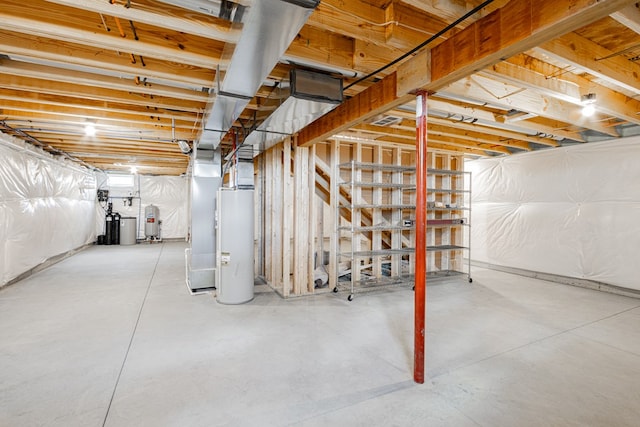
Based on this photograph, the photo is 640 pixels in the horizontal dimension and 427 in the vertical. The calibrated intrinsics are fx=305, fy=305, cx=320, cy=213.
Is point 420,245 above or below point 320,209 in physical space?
below

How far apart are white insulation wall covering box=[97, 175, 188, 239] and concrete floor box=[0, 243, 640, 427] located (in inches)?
240

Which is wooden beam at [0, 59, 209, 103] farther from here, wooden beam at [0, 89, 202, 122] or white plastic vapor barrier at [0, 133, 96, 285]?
white plastic vapor barrier at [0, 133, 96, 285]

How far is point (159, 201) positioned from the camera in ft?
33.6

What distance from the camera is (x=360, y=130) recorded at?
4.17 metres

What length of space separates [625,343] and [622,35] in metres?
2.65

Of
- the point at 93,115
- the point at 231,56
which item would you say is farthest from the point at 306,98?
the point at 93,115

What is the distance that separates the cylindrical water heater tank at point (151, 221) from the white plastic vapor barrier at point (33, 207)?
2.12m

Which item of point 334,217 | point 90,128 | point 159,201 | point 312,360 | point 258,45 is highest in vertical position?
point 90,128

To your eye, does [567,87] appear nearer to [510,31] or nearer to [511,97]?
[511,97]

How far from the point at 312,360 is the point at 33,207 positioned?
5.79m

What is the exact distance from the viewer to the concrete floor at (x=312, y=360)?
72.6 inches

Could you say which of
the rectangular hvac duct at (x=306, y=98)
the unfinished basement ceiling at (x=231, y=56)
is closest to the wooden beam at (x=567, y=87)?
the unfinished basement ceiling at (x=231, y=56)

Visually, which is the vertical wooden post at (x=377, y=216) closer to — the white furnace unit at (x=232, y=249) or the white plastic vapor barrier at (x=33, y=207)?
the white furnace unit at (x=232, y=249)

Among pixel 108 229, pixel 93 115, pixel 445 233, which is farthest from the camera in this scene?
pixel 108 229
